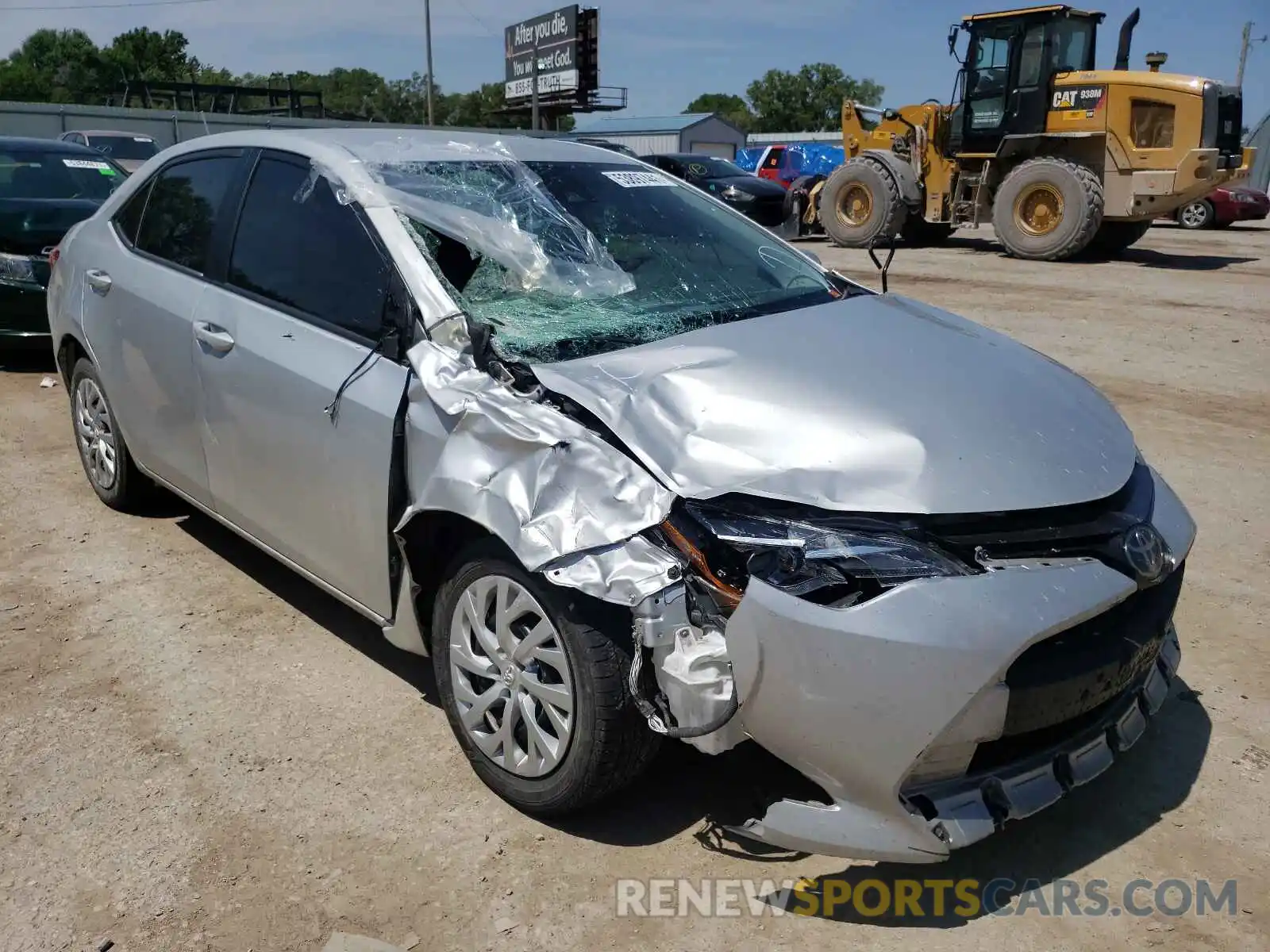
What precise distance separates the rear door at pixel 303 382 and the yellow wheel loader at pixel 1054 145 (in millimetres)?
13687

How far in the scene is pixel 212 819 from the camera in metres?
2.82

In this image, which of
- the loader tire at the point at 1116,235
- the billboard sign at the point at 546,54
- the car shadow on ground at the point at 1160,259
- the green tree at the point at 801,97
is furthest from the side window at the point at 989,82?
the green tree at the point at 801,97

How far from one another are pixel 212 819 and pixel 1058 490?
2.34m

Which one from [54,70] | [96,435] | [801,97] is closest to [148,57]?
[54,70]

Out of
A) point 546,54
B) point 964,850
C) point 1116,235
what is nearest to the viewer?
point 964,850

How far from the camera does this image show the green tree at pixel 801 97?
88.5 m

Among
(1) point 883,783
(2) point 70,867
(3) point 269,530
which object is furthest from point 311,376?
(1) point 883,783

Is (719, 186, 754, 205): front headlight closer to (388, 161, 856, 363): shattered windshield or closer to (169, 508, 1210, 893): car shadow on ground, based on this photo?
(388, 161, 856, 363): shattered windshield

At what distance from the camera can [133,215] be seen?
4.48m

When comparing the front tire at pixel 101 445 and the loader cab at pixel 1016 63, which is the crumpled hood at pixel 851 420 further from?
the loader cab at pixel 1016 63

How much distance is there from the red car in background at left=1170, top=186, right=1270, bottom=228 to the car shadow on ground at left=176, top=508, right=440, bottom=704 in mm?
22180

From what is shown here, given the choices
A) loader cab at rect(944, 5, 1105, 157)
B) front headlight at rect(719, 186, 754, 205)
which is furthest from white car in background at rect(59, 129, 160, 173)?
loader cab at rect(944, 5, 1105, 157)

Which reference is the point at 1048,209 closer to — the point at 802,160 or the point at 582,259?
the point at 802,160

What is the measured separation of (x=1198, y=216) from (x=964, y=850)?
23.4m
